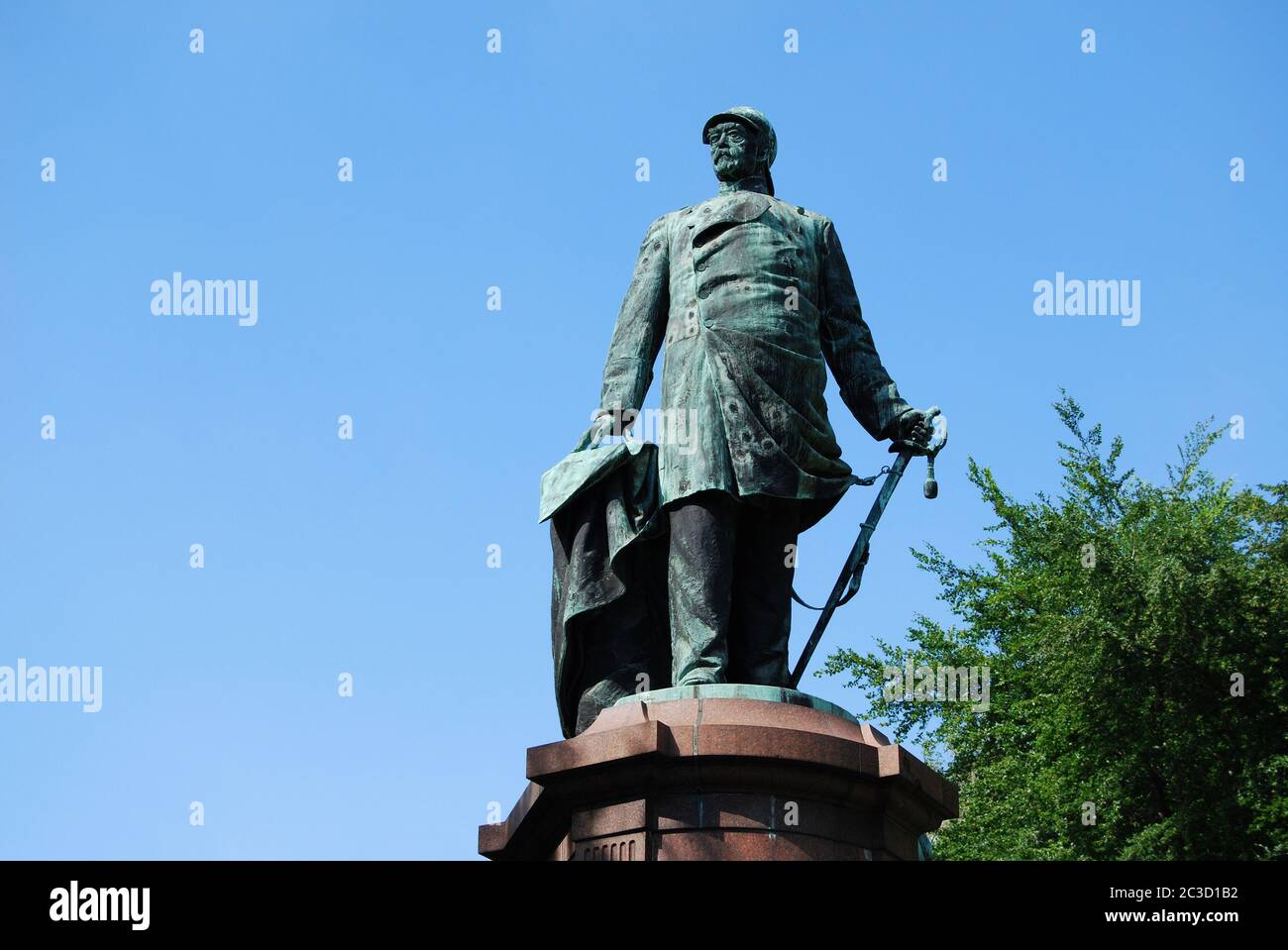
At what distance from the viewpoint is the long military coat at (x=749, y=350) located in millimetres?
10125

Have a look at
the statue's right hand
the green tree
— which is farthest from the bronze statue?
the green tree

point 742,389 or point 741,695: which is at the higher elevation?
point 742,389

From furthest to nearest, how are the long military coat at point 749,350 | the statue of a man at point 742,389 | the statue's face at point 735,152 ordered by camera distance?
the statue's face at point 735,152 < the long military coat at point 749,350 < the statue of a man at point 742,389

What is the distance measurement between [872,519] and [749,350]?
4.16 feet

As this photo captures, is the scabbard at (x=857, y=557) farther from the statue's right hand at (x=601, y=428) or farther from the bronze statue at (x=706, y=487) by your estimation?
the statue's right hand at (x=601, y=428)

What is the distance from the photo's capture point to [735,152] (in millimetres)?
11031

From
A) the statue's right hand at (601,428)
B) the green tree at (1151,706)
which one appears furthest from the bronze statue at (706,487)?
the green tree at (1151,706)

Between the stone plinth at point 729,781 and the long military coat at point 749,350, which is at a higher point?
the long military coat at point 749,350

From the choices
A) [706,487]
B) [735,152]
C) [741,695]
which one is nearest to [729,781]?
[741,695]

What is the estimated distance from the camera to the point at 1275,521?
88.9 feet

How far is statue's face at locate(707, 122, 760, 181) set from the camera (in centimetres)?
1104

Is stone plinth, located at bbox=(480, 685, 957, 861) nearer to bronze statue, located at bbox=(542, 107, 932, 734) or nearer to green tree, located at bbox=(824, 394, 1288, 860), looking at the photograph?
bronze statue, located at bbox=(542, 107, 932, 734)

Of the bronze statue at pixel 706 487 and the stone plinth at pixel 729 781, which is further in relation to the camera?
the bronze statue at pixel 706 487

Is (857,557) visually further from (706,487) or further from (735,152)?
(735,152)
